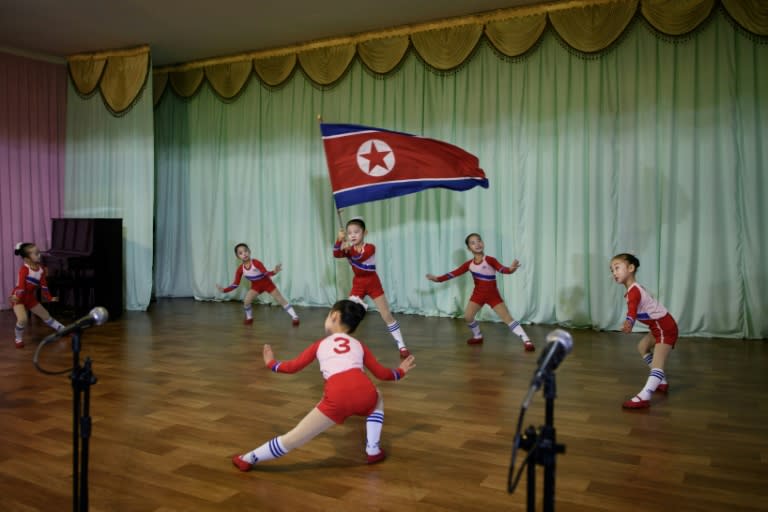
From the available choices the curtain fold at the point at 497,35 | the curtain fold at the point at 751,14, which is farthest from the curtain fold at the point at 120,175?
the curtain fold at the point at 751,14

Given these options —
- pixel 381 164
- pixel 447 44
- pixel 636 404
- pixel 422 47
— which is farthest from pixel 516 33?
pixel 636 404

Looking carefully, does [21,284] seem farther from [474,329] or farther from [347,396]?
[347,396]

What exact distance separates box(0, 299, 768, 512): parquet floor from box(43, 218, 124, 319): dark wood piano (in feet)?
6.05

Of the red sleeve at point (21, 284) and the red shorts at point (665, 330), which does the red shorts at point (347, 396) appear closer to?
the red shorts at point (665, 330)

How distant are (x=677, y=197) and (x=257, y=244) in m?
5.18

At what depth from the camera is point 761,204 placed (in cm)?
587

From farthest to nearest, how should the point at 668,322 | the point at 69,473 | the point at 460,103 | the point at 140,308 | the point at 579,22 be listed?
the point at 140,308
the point at 460,103
the point at 579,22
the point at 668,322
the point at 69,473

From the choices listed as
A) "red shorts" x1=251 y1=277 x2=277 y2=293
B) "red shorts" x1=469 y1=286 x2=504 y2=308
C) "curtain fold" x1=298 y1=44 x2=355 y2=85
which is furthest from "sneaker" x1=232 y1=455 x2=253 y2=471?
"curtain fold" x1=298 y1=44 x2=355 y2=85

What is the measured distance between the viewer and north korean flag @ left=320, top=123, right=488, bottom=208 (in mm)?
5117

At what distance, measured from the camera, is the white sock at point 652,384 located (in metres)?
3.79

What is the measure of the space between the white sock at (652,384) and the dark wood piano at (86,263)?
599cm

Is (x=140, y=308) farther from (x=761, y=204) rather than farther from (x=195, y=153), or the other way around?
(x=761, y=204)

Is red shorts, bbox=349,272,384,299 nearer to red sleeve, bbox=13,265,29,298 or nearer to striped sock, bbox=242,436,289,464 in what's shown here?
striped sock, bbox=242,436,289,464

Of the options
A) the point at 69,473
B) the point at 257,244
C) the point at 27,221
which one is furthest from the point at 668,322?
the point at 27,221
